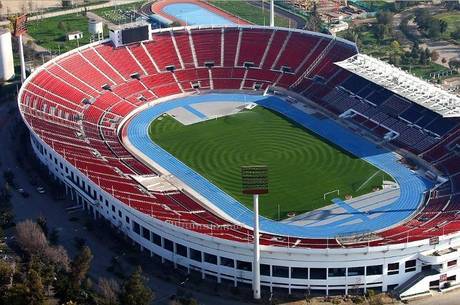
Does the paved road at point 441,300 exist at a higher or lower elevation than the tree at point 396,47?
lower

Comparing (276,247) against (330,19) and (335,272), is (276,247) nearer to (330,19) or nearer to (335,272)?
(335,272)

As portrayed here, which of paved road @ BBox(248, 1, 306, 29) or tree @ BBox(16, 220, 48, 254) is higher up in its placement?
paved road @ BBox(248, 1, 306, 29)

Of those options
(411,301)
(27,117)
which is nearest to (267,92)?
(27,117)

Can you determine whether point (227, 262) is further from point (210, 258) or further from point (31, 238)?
point (31, 238)

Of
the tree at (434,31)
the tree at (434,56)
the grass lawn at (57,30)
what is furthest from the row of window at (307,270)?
the tree at (434,31)

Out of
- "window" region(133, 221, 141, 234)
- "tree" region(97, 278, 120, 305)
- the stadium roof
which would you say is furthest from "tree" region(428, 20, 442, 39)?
"tree" region(97, 278, 120, 305)

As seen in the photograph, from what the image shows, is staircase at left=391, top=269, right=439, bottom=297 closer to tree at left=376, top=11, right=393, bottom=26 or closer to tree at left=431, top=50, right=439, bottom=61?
tree at left=431, top=50, right=439, bottom=61

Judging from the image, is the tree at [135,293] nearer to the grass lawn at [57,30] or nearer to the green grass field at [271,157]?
the green grass field at [271,157]
